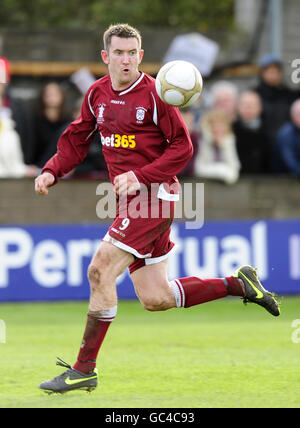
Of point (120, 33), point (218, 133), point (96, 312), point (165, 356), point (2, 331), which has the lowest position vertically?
point (2, 331)

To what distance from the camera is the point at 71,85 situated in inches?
611

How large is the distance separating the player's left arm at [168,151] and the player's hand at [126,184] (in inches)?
1.6

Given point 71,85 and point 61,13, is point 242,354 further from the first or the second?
point 61,13

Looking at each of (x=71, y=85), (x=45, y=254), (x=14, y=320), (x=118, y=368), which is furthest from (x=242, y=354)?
(x=71, y=85)

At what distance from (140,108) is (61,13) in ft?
76.1

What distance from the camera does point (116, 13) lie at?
28062 mm

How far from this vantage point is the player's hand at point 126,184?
22.4 ft

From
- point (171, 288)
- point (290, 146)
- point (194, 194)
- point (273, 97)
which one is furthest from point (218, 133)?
point (171, 288)

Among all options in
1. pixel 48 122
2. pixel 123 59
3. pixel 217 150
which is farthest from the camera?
pixel 217 150

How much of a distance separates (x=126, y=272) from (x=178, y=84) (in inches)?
255

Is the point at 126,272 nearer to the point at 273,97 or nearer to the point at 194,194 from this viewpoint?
the point at 194,194

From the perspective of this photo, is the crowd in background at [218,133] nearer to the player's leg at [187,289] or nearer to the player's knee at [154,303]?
the player's leg at [187,289]

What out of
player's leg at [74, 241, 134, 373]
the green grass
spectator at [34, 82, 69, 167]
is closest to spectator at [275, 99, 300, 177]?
the green grass

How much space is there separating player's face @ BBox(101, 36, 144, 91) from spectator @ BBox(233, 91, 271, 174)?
6764 mm
